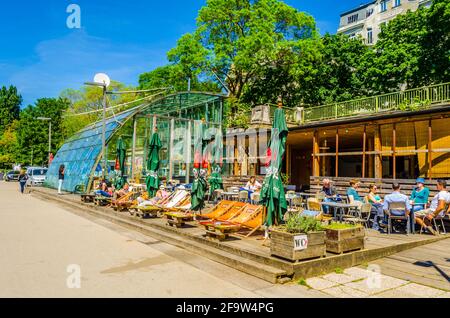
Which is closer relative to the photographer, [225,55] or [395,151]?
[395,151]

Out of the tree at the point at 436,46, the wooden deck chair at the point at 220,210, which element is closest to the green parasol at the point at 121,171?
the wooden deck chair at the point at 220,210

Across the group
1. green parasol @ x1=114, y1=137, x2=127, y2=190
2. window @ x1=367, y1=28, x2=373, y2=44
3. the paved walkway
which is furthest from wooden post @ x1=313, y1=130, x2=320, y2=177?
window @ x1=367, y1=28, x2=373, y2=44

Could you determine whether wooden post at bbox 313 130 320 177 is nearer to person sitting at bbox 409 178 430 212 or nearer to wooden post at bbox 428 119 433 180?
wooden post at bbox 428 119 433 180

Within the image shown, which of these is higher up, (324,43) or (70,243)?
(324,43)

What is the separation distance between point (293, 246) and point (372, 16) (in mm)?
51049

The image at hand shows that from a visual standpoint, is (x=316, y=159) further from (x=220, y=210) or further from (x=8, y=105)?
(x=8, y=105)

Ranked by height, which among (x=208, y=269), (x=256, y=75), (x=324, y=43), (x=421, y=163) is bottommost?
(x=208, y=269)

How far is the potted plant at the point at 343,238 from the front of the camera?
621 cm

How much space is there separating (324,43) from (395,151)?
22.1 meters

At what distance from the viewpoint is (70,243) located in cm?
828

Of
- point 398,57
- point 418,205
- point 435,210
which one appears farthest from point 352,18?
point 435,210

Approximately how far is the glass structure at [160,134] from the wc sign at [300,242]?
54.2 feet

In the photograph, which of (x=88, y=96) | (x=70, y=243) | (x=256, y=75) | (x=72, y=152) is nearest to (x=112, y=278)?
(x=70, y=243)
